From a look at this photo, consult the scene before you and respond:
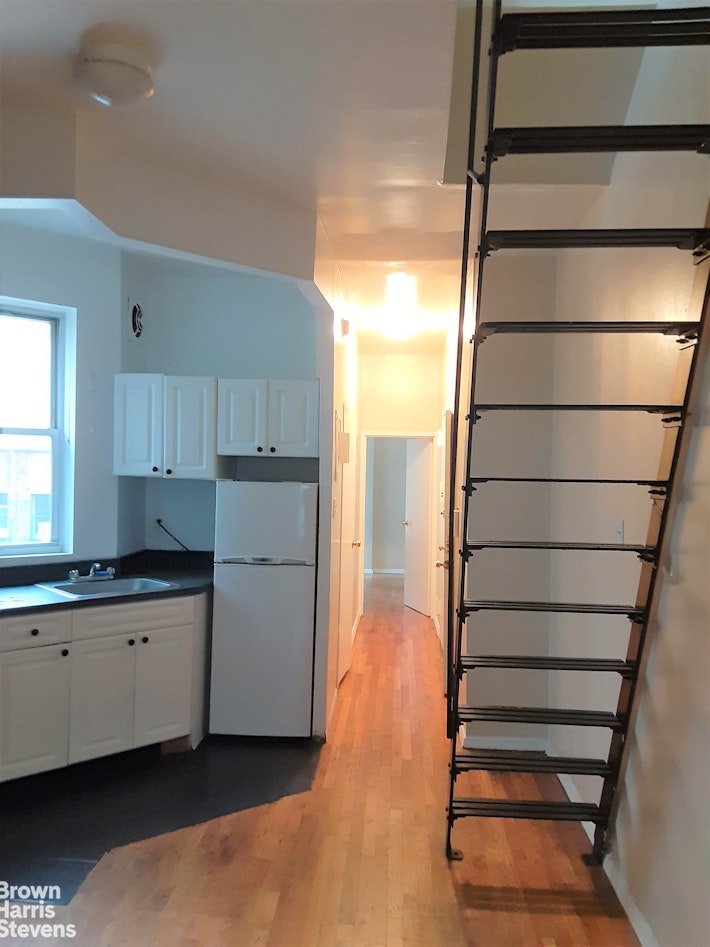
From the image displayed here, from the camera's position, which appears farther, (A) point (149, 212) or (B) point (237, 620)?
(B) point (237, 620)

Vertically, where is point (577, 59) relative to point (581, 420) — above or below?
above

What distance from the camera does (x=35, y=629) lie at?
3.24m

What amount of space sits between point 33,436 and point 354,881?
9.39ft

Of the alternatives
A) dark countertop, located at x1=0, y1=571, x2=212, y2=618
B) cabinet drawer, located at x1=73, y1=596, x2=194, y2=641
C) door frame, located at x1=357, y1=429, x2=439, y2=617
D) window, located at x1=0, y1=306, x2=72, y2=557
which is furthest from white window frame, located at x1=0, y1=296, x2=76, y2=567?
door frame, located at x1=357, y1=429, x2=439, y2=617

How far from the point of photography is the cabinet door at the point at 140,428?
4125 millimetres

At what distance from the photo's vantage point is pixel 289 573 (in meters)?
4.04

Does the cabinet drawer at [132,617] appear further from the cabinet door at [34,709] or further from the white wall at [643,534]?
the white wall at [643,534]

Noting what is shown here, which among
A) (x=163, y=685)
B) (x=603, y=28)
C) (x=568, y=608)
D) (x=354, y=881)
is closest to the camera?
(x=603, y=28)

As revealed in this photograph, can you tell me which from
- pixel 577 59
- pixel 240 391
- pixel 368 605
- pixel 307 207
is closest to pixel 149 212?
pixel 307 207

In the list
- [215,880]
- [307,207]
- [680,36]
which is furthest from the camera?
[307,207]

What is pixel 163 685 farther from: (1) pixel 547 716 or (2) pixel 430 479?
(2) pixel 430 479

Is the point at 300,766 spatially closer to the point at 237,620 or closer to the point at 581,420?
the point at 237,620

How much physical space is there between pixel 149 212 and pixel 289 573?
2.06m

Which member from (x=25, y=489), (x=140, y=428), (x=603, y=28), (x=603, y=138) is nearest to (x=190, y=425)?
(x=140, y=428)
